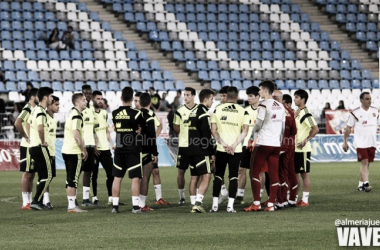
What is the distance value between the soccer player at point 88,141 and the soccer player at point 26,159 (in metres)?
1.03

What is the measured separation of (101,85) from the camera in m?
33.9

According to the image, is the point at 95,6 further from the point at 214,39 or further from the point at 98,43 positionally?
the point at 214,39

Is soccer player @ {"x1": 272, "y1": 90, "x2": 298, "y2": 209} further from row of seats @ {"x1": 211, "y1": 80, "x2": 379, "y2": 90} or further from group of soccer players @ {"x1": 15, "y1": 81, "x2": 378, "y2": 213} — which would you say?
row of seats @ {"x1": 211, "y1": 80, "x2": 379, "y2": 90}

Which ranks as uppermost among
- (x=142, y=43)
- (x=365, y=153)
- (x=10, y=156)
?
(x=142, y=43)

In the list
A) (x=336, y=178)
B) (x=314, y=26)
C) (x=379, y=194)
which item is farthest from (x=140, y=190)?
(x=314, y=26)

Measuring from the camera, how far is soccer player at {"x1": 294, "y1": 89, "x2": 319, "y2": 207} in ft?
49.5

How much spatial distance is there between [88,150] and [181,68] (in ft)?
74.3

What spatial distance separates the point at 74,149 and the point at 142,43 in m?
24.6

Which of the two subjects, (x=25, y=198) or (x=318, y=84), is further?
(x=318, y=84)

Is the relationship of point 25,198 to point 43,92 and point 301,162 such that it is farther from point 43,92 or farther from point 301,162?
point 301,162

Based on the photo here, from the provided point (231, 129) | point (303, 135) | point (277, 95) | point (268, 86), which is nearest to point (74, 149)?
point (231, 129)

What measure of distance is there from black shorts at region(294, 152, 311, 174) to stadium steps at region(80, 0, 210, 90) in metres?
21.7

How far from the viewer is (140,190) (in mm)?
14648

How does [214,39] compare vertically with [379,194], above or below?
above
